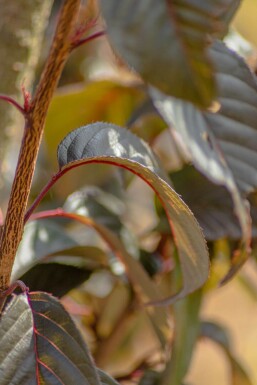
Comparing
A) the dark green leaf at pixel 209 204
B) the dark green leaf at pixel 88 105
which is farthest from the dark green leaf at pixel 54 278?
the dark green leaf at pixel 88 105

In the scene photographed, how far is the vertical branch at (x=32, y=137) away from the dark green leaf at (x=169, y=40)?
87mm

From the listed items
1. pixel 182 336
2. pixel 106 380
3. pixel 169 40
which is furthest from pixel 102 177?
pixel 169 40

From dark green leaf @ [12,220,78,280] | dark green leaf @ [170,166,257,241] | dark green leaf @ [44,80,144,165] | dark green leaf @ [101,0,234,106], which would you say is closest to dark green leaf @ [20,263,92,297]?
dark green leaf @ [12,220,78,280]

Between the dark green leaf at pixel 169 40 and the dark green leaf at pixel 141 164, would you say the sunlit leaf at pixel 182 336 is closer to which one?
the dark green leaf at pixel 141 164

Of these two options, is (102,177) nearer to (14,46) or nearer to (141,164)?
(14,46)

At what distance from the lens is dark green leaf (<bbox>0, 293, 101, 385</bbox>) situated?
0.46 m

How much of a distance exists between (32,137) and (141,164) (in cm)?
6

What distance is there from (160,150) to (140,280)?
0.37m

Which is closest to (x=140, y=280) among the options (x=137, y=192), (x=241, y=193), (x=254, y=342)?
(x=241, y=193)

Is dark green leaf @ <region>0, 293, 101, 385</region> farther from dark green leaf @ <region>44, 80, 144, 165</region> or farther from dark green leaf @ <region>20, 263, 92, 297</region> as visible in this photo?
dark green leaf @ <region>44, 80, 144, 165</region>

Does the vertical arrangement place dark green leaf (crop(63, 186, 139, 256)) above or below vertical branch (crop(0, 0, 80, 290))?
below

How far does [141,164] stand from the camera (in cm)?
45

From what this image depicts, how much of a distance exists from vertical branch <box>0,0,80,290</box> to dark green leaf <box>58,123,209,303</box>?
28 mm

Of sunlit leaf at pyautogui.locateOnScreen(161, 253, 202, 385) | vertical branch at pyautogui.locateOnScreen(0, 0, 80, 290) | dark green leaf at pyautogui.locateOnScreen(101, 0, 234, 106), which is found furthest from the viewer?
sunlit leaf at pyautogui.locateOnScreen(161, 253, 202, 385)
